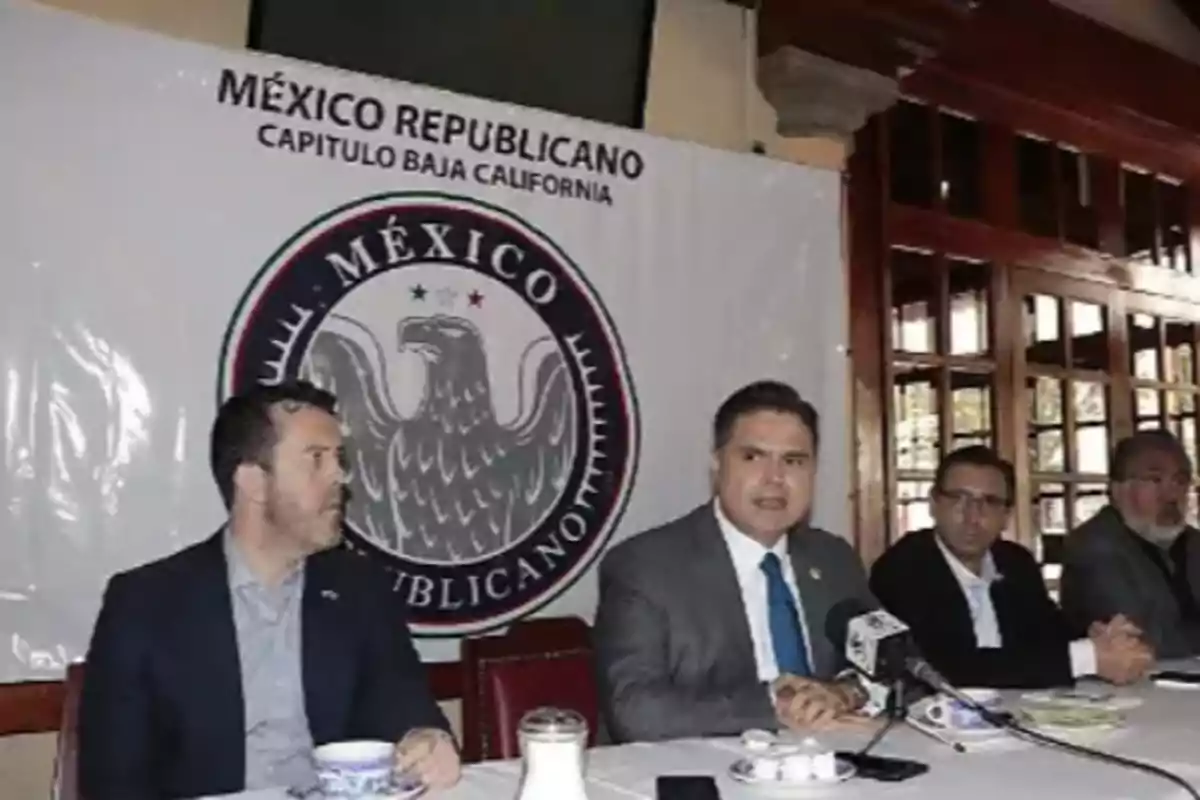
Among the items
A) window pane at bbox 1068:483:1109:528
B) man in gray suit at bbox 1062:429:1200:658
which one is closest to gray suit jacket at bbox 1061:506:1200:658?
man in gray suit at bbox 1062:429:1200:658

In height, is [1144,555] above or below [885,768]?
above

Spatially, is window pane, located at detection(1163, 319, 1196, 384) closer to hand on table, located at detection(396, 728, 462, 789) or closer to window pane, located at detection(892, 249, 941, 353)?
window pane, located at detection(892, 249, 941, 353)

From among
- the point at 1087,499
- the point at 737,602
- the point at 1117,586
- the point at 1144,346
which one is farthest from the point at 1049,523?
the point at 737,602

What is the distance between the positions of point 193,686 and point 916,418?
2.54 metres

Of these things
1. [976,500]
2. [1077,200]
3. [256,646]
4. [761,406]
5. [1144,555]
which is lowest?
[256,646]

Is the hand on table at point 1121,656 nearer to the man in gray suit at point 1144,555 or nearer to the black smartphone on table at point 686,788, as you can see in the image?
the man in gray suit at point 1144,555

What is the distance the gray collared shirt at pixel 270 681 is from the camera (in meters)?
1.96

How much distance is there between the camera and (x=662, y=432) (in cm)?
314

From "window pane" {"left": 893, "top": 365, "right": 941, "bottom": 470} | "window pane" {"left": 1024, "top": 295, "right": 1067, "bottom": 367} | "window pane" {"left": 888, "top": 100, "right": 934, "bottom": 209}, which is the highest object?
"window pane" {"left": 888, "top": 100, "right": 934, "bottom": 209}

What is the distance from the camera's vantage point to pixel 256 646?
6.55ft

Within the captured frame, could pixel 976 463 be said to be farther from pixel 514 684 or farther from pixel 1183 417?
pixel 1183 417

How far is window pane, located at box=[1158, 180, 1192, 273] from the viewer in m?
4.82

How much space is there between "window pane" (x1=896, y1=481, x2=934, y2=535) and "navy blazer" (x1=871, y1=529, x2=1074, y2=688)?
1.78 ft

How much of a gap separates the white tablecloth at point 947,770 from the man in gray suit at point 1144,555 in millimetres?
1256
